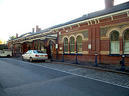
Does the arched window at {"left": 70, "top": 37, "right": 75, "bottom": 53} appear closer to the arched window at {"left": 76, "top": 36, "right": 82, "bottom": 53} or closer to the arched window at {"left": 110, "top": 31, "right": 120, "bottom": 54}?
the arched window at {"left": 76, "top": 36, "right": 82, "bottom": 53}

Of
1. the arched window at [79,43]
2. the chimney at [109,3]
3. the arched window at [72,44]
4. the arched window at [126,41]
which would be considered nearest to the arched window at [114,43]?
the arched window at [126,41]

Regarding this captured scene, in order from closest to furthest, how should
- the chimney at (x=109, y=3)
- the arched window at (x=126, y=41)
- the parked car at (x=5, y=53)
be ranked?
1. the arched window at (x=126, y=41)
2. the chimney at (x=109, y=3)
3. the parked car at (x=5, y=53)

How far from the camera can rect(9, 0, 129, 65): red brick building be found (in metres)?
11.1

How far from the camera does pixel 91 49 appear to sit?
1363cm

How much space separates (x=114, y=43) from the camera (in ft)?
39.2

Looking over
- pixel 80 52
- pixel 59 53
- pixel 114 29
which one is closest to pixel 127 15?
pixel 114 29

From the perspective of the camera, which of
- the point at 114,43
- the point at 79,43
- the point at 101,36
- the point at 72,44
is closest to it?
the point at 114,43

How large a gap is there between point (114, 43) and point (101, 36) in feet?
5.09

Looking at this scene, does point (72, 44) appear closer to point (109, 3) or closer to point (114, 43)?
point (114, 43)

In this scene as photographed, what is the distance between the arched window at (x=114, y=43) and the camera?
461 inches

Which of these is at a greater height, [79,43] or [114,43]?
[79,43]

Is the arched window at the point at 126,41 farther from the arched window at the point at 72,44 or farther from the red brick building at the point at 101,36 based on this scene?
the arched window at the point at 72,44

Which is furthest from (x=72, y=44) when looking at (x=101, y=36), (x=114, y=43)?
(x=114, y=43)

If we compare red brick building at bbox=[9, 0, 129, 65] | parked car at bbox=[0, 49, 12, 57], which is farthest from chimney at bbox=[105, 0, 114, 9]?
parked car at bbox=[0, 49, 12, 57]
